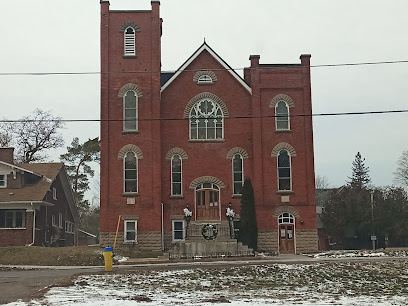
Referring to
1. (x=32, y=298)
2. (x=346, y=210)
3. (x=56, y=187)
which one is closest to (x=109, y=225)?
(x=56, y=187)

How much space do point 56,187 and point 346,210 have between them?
85.4 ft

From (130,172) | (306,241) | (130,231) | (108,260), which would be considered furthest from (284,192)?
(108,260)

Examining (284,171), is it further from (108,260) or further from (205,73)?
(108,260)

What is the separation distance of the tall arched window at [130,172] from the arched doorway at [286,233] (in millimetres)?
9512

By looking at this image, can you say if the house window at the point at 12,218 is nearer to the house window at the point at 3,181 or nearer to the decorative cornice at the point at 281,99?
the house window at the point at 3,181

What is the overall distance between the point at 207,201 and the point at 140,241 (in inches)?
194

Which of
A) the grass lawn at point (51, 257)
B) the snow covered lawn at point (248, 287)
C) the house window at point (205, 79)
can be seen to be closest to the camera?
the snow covered lawn at point (248, 287)

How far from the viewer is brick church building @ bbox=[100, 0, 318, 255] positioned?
121 ft

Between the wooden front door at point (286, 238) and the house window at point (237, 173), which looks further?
the house window at point (237, 173)

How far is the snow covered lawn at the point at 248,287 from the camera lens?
47.0 ft

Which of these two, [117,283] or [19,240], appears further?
[19,240]

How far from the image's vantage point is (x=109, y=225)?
36625 mm

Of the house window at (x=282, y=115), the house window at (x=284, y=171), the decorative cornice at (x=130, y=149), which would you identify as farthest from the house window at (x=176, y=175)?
the house window at (x=282, y=115)

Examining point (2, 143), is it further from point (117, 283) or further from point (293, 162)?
point (117, 283)
